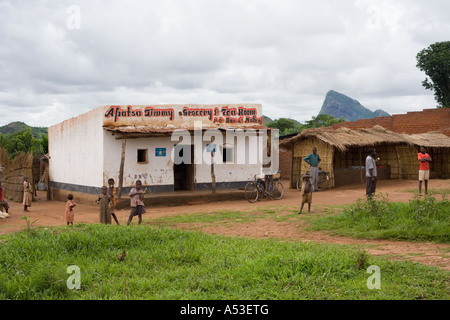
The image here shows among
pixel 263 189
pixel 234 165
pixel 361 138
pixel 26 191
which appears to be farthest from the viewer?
pixel 361 138

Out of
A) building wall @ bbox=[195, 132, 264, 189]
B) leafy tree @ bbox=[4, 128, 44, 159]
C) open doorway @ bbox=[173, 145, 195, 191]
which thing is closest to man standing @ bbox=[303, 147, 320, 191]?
building wall @ bbox=[195, 132, 264, 189]

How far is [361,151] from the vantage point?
23.7 m

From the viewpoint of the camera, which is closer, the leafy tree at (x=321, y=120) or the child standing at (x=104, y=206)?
the child standing at (x=104, y=206)

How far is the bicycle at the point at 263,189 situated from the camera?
1708 centimetres

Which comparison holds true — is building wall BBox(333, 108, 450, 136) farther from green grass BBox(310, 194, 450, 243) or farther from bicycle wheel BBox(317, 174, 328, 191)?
green grass BBox(310, 194, 450, 243)

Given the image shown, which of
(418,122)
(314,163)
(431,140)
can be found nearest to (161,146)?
(314,163)

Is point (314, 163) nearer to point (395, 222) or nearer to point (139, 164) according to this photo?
point (139, 164)

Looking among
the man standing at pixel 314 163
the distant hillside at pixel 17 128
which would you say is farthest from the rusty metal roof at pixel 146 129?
the distant hillside at pixel 17 128

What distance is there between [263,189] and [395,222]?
27.6ft

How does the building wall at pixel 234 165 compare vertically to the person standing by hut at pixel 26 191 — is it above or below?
above

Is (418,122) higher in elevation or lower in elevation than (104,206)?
higher

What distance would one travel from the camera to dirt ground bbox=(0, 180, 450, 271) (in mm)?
7145

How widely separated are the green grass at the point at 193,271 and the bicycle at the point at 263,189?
9562 millimetres

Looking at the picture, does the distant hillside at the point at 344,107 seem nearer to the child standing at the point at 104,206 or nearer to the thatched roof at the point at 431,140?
the thatched roof at the point at 431,140
